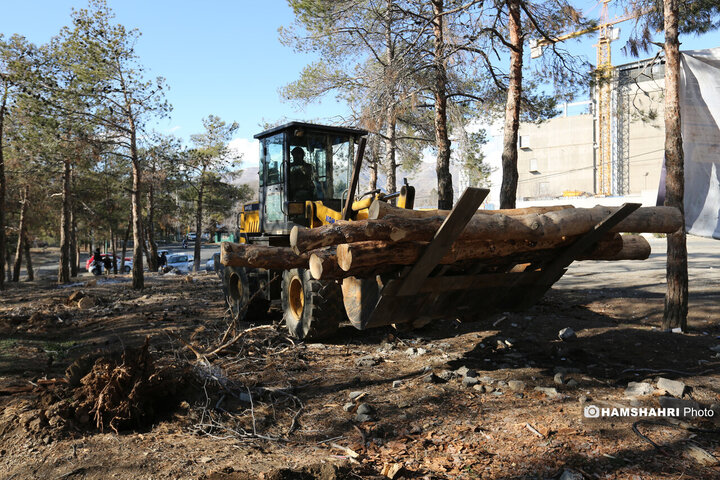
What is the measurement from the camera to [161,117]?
16.4 m

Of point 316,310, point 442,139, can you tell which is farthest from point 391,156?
Answer: point 316,310

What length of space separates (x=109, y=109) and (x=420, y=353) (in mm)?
13407

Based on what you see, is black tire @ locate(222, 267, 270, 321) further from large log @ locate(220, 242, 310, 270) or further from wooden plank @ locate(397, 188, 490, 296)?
wooden plank @ locate(397, 188, 490, 296)

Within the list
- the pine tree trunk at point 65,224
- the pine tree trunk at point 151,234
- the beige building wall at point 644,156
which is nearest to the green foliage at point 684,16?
the pine tree trunk at point 65,224

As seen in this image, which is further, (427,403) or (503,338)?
(503,338)

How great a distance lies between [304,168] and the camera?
7.89 m

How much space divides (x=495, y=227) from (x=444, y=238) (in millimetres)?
471

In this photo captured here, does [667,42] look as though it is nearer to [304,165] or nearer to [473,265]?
[473,265]

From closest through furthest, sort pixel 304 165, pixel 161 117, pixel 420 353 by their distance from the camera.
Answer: pixel 420 353 < pixel 304 165 < pixel 161 117

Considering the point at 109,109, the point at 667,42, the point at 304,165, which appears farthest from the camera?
the point at 109,109

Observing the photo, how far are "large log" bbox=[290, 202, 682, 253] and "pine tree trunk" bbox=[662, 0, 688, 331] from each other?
2.39 meters

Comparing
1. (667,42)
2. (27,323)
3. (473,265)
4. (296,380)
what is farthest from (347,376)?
(27,323)

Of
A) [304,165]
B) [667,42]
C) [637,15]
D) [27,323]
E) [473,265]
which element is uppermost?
[637,15]

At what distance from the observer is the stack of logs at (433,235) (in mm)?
3682
